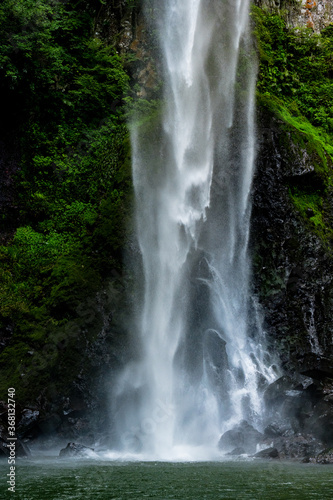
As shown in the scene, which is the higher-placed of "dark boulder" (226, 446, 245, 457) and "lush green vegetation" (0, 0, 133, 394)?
"lush green vegetation" (0, 0, 133, 394)

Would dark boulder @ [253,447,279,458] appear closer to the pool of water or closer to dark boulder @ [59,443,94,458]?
the pool of water

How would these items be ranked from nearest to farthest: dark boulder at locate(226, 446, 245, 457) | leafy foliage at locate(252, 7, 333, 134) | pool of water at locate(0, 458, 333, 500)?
pool of water at locate(0, 458, 333, 500) → dark boulder at locate(226, 446, 245, 457) → leafy foliage at locate(252, 7, 333, 134)

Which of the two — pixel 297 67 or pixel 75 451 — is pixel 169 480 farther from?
pixel 297 67

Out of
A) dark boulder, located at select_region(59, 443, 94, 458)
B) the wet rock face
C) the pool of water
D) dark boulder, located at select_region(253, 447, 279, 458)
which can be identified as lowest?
the pool of water

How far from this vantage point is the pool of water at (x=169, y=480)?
6.05 m

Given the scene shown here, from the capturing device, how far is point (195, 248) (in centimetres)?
1448

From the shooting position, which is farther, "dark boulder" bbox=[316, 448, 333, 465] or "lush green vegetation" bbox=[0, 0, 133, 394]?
"lush green vegetation" bbox=[0, 0, 133, 394]

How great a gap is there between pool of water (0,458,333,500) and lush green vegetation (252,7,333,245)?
8.24m

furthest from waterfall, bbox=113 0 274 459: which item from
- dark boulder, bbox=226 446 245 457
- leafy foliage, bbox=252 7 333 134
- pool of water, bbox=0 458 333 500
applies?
pool of water, bbox=0 458 333 500

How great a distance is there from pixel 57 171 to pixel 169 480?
35.2 feet

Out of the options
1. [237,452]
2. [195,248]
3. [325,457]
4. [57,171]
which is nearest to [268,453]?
[237,452]

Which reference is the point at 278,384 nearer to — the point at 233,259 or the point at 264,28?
the point at 233,259

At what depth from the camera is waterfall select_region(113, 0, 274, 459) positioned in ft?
39.2

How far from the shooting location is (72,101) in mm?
16703
